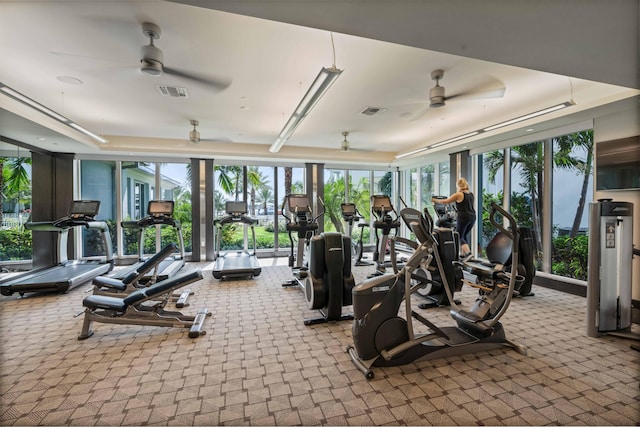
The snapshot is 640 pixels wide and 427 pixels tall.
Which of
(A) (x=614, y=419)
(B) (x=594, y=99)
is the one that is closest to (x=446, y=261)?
(A) (x=614, y=419)

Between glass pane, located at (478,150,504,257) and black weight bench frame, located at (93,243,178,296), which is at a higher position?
glass pane, located at (478,150,504,257)

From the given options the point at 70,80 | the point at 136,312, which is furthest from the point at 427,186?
the point at 70,80

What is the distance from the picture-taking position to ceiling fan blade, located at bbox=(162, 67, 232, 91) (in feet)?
11.3

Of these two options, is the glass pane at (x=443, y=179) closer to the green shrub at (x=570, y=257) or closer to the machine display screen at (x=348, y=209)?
the machine display screen at (x=348, y=209)

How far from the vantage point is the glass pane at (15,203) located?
21.7 feet

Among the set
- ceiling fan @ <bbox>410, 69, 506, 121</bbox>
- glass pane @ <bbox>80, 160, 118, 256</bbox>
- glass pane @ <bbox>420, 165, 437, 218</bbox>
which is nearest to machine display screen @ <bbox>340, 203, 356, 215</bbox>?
glass pane @ <bbox>420, 165, 437, 218</bbox>

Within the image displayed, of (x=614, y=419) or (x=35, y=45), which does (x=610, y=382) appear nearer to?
(x=614, y=419)

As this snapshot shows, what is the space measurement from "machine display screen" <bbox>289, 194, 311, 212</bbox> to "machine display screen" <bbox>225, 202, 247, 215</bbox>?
1559mm

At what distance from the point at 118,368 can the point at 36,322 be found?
2062 mm

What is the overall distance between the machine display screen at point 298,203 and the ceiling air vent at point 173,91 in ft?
8.64

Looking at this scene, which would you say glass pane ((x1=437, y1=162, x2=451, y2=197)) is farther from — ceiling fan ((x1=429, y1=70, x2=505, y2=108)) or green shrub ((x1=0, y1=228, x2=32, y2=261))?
green shrub ((x1=0, y1=228, x2=32, y2=261))

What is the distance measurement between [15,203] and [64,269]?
2.55 meters

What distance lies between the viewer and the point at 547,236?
5434mm

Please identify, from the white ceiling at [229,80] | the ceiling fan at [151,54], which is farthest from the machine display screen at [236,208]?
the ceiling fan at [151,54]
